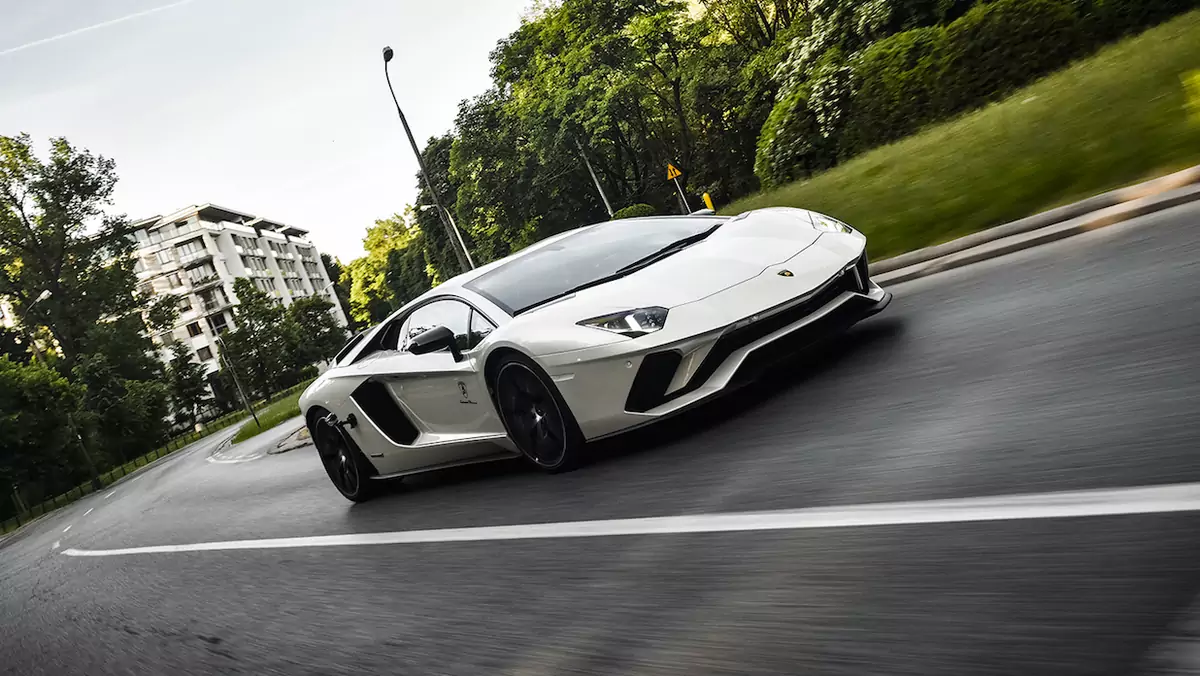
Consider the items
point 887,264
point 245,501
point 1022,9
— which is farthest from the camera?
point 1022,9

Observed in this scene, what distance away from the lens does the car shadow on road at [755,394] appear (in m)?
5.55

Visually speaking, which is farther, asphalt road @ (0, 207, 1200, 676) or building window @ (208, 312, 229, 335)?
building window @ (208, 312, 229, 335)

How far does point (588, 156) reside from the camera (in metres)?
50.8

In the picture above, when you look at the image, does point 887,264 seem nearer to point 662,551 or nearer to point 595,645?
point 662,551

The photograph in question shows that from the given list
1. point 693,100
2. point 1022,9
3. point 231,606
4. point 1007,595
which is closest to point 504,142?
point 693,100

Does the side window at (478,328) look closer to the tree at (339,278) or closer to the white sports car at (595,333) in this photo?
the white sports car at (595,333)

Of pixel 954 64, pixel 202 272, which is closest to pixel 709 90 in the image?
pixel 954 64

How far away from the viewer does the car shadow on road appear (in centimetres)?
555

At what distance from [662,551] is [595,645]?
69 centimetres

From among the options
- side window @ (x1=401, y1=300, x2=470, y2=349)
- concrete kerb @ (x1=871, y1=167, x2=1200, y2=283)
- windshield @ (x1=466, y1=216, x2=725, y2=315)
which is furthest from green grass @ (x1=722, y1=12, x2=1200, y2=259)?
side window @ (x1=401, y1=300, x2=470, y2=349)

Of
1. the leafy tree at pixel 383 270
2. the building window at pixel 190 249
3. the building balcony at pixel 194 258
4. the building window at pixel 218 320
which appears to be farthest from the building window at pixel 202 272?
the leafy tree at pixel 383 270

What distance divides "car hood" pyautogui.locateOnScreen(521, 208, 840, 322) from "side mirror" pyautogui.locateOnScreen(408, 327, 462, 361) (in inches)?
20.2

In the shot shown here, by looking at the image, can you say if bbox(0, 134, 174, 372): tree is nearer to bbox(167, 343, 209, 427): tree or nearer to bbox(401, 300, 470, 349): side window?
bbox(167, 343, 209, 427): tree

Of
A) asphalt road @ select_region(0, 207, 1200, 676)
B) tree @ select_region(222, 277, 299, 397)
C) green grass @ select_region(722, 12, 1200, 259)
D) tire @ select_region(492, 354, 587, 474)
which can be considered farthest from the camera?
tree @ select_region(222, 277, 299, 397)
